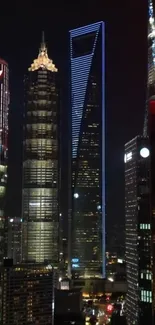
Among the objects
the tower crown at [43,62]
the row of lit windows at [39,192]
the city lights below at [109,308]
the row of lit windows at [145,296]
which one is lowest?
the city lights below at [109,308]

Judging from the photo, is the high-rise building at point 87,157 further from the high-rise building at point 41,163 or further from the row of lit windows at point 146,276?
the row of lit windows at point 146,276

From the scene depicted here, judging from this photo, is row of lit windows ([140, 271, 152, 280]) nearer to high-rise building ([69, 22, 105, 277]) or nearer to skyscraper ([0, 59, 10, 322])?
skyscraper ([0, 59, 10, 322])

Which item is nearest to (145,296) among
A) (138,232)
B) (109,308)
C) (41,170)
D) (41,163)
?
(138,232)

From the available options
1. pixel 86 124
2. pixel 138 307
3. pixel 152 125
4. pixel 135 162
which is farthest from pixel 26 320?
pixel 86 124

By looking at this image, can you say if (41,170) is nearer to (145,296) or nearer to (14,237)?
(14,237)

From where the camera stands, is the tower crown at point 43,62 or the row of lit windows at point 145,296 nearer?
the row of lit windows at point 145,296

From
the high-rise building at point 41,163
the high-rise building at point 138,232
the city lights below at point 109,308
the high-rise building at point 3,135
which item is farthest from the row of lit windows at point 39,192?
the high-rise building at point 3,135
